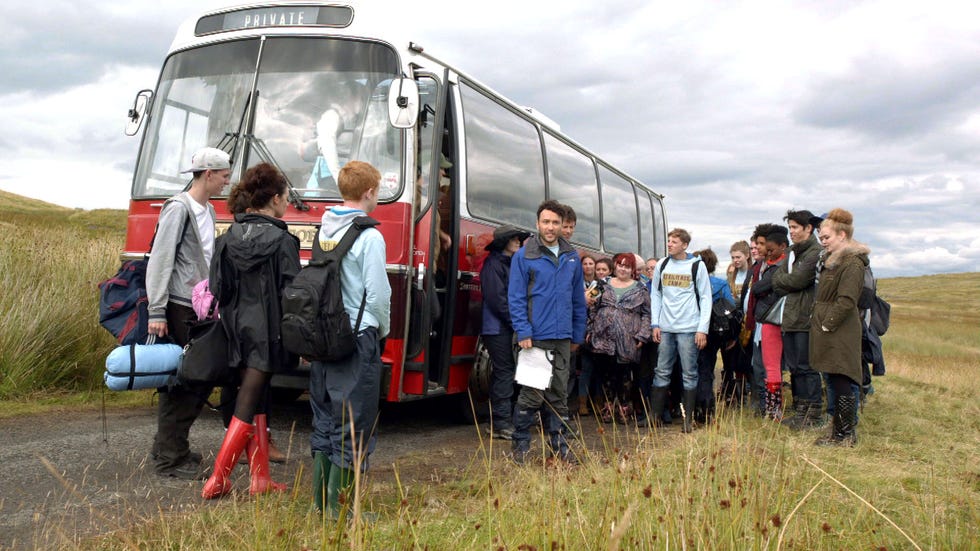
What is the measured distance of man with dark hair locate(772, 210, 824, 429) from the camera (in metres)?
7.91

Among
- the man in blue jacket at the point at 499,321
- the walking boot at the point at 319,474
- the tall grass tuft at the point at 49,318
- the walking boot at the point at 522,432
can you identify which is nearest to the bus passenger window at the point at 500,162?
the man in blue jacket at the point at 499,321

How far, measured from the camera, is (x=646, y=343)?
9.02 metres

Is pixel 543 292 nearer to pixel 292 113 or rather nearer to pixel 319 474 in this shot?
pixel 319 474

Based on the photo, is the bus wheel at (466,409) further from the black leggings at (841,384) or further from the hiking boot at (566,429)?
the black leggings at (841,384)

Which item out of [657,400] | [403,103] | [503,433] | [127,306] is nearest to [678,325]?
[657,400]

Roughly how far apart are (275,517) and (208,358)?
58.6 inches

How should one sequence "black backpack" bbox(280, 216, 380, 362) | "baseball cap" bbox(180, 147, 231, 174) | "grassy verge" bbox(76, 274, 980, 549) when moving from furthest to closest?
"baseball cap" bbox(180, 147, 231, 174), "black backpack" bbox(280, 216, 380, 362), "grassy verge" bbox(76, 274, 980, 549)

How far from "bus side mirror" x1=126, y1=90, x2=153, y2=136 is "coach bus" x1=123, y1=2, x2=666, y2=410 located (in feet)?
0.04

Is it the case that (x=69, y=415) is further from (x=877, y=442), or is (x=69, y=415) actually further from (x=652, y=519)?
(x=877, y=442)

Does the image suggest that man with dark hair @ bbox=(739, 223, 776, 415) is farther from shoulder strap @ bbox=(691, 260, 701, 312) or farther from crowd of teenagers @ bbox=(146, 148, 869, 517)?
shoulder strap @ bbox=(691, 260, 701, 312)

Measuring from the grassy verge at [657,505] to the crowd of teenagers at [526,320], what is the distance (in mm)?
297

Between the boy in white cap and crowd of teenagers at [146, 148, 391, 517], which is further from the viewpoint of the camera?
the boy in white cap

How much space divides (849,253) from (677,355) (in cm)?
204

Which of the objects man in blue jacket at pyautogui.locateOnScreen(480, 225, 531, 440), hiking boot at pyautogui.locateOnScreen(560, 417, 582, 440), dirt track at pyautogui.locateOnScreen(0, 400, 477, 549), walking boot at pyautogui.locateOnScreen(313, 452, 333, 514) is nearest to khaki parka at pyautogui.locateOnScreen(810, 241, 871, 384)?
hiking boot at pyautogui.locateOnScreen(560, 417, 582, 440)
